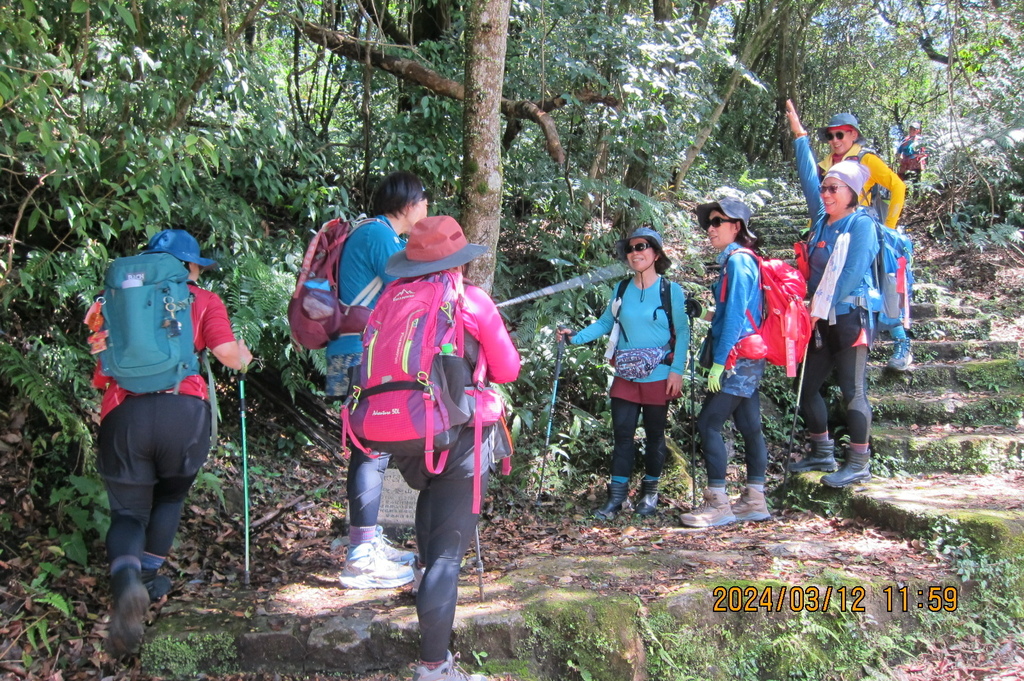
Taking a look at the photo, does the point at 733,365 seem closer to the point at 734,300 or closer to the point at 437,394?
the point at 734,300

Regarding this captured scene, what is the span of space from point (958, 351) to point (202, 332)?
7.18m

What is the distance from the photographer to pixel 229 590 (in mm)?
4156

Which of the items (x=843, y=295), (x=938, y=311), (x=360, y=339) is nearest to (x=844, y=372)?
(x=843, y=295)

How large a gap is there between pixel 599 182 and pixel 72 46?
4.52m

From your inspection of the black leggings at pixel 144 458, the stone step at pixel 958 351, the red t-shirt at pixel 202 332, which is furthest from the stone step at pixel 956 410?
the black leggings at pixel 144 458

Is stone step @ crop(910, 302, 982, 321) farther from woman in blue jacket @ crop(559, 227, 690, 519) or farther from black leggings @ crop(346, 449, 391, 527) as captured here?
black leggings @ crop(346, 449, 391, 527)

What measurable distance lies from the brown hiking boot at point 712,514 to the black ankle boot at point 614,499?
48 centimetres

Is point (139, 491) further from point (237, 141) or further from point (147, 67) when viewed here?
point (237, 141)

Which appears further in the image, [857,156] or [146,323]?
[857,156]

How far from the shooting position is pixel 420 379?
3025 mm

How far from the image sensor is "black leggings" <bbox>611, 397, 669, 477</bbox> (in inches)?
213

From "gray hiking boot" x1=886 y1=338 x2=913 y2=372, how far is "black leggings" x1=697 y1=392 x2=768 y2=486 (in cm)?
280

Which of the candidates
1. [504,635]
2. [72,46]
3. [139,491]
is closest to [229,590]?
[139,491]

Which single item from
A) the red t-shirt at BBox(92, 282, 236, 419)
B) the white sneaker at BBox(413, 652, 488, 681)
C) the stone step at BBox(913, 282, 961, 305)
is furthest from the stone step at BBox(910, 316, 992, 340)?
the red t-shirt at BBox(92, 282, 236, 419)
